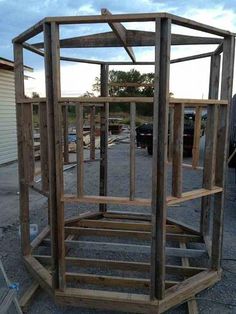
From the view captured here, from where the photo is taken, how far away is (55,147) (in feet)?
10.0

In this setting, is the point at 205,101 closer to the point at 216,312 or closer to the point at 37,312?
the point at 216,312

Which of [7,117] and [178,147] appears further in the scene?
[7,117]

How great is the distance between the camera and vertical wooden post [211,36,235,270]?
3379mm

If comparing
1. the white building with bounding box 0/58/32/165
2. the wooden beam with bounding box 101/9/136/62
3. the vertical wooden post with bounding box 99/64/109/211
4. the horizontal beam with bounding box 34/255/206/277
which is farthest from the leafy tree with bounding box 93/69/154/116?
the white building with bounding box 0/58/32/165

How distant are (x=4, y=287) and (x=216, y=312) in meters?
1.95

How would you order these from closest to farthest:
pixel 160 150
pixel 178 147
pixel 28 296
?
pixel 160 150 → pixel 178 147 → pixel 28 296

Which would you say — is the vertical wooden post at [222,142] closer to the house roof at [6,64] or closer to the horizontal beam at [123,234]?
the horizontal beam at [123,234]

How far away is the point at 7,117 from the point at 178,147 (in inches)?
404

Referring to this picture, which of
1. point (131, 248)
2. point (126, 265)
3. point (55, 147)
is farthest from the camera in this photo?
point (131, 248)

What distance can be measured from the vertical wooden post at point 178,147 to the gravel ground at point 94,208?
1201mm

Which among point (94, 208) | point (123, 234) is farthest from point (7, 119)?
point (123, 234)

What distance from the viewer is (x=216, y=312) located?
322 centimetres

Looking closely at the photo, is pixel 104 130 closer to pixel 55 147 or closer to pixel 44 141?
pixel 44 141

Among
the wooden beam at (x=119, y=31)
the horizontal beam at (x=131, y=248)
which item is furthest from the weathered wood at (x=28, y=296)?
the wooden beam at (x=119, y=31)
